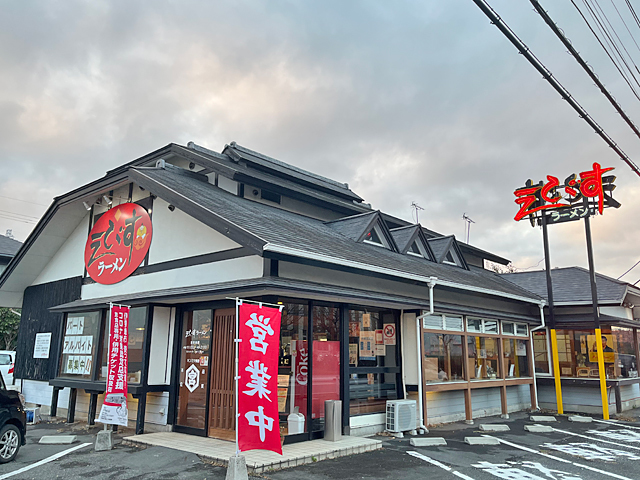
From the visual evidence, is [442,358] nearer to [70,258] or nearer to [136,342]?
[136,342]

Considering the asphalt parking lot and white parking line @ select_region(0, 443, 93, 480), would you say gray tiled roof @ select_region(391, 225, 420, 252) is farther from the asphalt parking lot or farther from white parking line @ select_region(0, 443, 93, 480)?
white parking line @ select_region(0, 443, 93, 480)

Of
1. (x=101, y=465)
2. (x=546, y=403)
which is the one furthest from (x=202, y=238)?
(x=546, y=403)

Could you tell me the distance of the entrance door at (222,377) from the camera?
8273mm

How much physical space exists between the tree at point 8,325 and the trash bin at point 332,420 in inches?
828

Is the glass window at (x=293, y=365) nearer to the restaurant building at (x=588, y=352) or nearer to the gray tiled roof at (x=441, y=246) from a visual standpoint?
the gray tiled roof at (x=441, y=246)

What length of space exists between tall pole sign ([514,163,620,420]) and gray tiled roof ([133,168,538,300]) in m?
4.17

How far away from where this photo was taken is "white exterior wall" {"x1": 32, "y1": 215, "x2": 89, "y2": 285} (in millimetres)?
12250

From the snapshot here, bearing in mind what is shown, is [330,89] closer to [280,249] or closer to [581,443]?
[280,249]

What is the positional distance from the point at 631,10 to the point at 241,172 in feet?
23.8

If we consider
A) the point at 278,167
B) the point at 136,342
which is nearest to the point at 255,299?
the point at 136,342

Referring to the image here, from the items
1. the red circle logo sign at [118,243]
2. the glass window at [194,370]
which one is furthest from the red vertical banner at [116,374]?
the red circle logo sign at [118,243]

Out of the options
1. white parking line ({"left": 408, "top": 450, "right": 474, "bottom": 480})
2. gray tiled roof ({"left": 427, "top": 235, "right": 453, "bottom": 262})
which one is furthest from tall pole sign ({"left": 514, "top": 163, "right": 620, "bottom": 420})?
white parking line ({"left": 408, "top": 450, "right": 474, "bottom": 480})

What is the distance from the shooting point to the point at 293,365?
27.1 ft

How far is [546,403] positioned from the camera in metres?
14.0
